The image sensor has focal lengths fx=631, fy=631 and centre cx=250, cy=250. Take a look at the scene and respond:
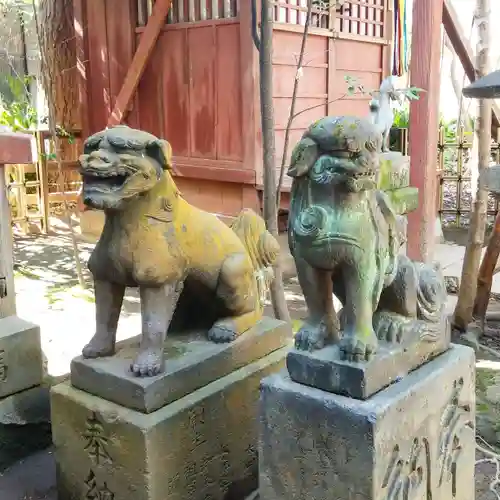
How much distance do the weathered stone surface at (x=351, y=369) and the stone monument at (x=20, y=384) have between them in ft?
5.16

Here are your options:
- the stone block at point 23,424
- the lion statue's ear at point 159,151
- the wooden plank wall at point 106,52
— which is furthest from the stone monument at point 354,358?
the wooden plank wall at point 106,52

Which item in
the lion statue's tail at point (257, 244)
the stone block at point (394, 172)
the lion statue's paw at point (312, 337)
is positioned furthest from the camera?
the stone block at point (394, 172)

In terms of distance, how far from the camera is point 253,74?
6359 mm

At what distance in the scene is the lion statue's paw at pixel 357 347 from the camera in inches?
73.5

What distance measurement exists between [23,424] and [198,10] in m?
5.24

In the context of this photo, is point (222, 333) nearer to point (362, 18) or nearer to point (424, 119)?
point (424, 119)

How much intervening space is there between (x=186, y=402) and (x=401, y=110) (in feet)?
28.0

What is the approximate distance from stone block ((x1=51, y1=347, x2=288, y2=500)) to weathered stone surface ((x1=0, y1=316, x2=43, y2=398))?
2.27ft

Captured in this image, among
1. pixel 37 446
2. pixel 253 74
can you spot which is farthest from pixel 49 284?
pixel 37 446

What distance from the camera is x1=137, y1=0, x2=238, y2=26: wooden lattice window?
658 centimetres

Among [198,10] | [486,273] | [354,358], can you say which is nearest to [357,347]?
[354,358]

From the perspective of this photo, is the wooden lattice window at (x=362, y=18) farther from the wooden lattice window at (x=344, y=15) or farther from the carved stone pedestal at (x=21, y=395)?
the carved stone pedestal at (x=21, y=395)

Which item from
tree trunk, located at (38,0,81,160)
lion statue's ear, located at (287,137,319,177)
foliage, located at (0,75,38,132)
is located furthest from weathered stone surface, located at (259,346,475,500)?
tree trunk, located at (38,0,81,160)

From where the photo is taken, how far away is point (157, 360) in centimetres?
223
